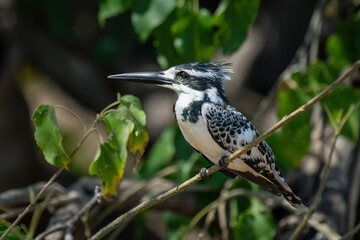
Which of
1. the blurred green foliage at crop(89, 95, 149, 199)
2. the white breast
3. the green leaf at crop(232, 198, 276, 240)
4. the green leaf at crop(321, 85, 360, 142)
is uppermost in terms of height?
the blurred green foliage at crop(89, 95, 149, 199)

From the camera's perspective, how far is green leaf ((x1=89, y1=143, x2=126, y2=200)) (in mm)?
2346

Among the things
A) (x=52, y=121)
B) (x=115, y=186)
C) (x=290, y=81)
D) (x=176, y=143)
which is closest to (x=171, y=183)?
(x=176, y=143)

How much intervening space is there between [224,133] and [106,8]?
108cm

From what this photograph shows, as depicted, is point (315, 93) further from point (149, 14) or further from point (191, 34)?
point (149, 14)

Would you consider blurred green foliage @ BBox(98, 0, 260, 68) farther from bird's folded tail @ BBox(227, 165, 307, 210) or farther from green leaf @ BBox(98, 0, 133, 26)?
bird's folded tail @ BBox(227, 165, 307, 210)

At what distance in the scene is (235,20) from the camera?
134 inches

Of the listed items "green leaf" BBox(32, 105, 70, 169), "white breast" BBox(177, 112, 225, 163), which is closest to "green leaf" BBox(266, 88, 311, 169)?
"white breast" BBox(177, 112, 225, 163)

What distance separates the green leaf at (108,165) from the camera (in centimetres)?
235

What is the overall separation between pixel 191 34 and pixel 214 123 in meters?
0.80

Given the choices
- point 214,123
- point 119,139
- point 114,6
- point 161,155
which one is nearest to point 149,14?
point 114,6

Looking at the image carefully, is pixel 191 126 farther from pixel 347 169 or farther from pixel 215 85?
pixel 347 169

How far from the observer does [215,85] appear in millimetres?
2998

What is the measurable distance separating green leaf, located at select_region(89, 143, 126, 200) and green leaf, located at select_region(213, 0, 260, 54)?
48.4 inches

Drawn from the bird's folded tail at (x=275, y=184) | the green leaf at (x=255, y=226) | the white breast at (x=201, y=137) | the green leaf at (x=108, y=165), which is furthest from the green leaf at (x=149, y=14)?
the green leaf at (x=255, y=226)
